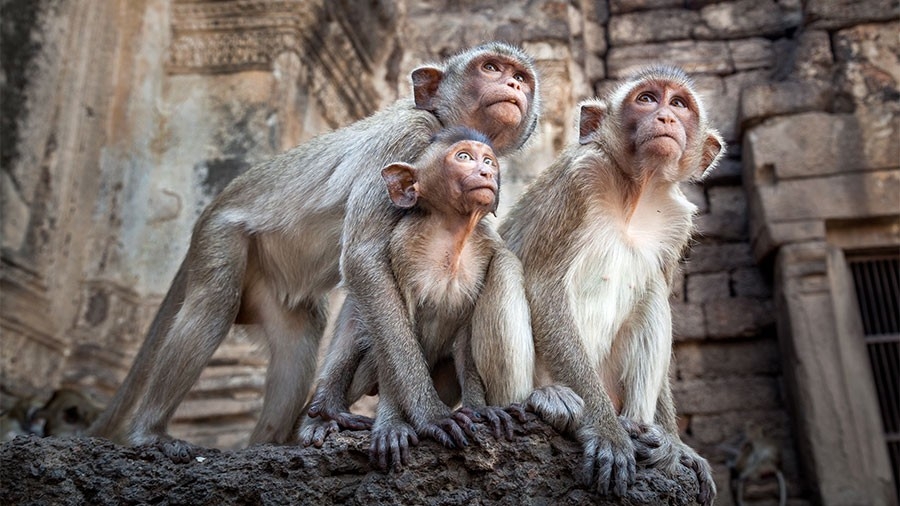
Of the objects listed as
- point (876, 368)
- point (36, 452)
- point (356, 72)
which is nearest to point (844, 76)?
point (876, 368)

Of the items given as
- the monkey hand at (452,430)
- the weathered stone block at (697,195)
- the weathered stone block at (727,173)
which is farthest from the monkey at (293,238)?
the weathered stone block at (727,173)

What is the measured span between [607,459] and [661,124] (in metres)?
1.41

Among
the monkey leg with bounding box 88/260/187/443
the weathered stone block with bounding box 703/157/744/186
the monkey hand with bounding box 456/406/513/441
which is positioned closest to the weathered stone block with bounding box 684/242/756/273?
the weathered stone block with bounding box 703/157/744/186

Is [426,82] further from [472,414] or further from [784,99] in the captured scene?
[784,99]

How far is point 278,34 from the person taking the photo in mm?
6453

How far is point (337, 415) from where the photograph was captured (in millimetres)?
3514

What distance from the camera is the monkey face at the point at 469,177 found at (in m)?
3.42

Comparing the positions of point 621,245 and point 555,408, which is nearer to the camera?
point 555,408

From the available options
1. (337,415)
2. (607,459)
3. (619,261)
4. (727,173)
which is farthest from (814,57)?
(337,415)

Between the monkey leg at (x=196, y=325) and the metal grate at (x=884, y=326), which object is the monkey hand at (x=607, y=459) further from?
the metal grate at (x=884, y=326)

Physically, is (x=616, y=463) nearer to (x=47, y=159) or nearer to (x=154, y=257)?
(x=154, y=257)

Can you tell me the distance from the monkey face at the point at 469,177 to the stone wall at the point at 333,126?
2.79 m

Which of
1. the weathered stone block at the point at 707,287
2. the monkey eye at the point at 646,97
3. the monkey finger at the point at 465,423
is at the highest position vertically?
the weathered stone block at the point at 707,287

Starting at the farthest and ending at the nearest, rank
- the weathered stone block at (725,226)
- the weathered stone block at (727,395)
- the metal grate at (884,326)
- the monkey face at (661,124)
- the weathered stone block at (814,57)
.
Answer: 1. the weathered stone block at (725,226)
2. the weathered stone block at (814,57)
3. the weathered stone block at (727,395)
4. the metal grate at (884,326)
5. the monkey face at (661,124)
